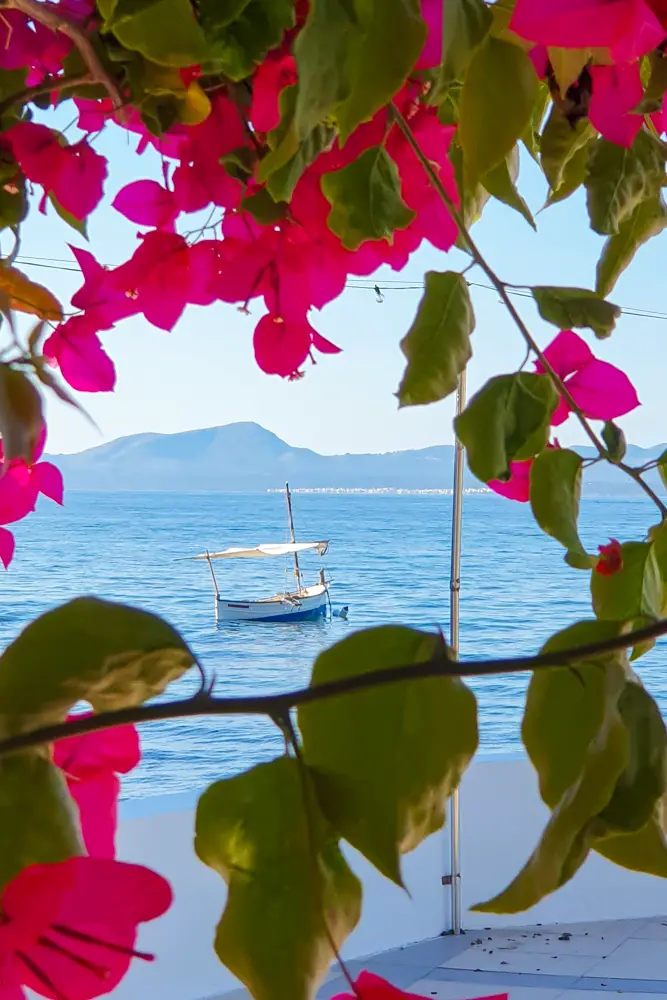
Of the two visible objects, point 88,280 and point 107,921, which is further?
point 88,280

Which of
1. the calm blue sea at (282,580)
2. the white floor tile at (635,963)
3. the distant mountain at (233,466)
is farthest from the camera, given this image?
the distant mountain at (233,466)

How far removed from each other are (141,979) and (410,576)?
13416 mm

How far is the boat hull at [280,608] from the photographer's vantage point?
12.4 meters

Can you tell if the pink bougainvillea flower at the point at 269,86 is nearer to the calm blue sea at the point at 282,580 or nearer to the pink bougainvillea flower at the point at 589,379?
the pink bougainvillea flower at the point at 589,379

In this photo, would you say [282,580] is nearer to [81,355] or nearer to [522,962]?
[522,962]

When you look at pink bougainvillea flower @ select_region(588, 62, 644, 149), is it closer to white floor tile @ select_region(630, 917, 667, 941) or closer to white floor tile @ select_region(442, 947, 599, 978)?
white floor tile @ select_region(442, 947, 599, 978)

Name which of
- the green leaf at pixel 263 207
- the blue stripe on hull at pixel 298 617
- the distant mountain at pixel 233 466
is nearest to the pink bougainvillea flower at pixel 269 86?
the green leaf at pixel 263 207

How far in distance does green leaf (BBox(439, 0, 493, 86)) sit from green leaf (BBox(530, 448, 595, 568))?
4.4 inches

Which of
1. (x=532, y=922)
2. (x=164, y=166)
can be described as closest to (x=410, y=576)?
(x=532, y=922)

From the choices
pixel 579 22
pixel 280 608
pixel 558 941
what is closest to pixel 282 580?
pixel 280 608

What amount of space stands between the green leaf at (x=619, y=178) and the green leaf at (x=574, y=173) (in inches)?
0.6

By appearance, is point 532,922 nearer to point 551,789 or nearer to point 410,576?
point 551,789

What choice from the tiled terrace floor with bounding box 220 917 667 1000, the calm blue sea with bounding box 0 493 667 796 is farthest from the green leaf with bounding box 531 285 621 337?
the calm blue sea with bounding box 0 493 667 796

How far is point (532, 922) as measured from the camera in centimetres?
328
